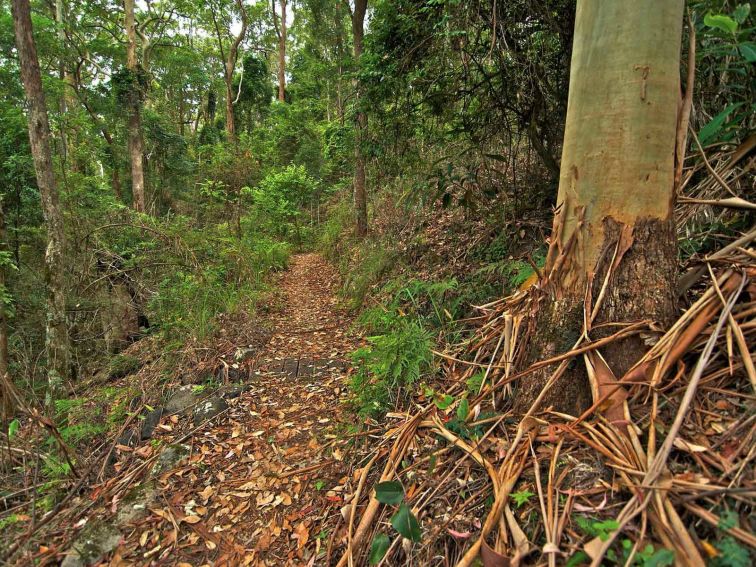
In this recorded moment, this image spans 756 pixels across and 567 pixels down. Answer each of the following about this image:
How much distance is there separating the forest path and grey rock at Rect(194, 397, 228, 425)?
0.32ft

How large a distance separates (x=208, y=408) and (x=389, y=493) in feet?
8.26

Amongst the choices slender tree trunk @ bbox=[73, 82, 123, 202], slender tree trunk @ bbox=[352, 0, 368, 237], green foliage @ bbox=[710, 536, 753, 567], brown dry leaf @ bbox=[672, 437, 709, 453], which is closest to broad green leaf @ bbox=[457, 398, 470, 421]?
brown dry leaf @ bbox=[672, 437, 709, 453]

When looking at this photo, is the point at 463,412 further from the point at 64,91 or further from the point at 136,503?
the point at 64,91

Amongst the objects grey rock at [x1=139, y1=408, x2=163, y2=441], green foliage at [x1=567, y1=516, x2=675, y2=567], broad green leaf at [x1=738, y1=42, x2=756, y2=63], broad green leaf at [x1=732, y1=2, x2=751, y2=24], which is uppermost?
broad green leaf at [x1=732, y1=2, x2=751, y2=24]

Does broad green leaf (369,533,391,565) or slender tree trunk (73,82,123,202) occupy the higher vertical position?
slender tree trunk (73,82,123,202)

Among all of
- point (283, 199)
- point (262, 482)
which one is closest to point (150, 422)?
point (262, 482)

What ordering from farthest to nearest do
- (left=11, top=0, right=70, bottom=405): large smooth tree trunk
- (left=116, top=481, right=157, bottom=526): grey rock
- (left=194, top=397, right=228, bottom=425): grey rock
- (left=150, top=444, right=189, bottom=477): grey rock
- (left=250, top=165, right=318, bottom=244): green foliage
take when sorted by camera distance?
1. (left=250, top=165, right=318, bottom=244): green foliage
2. (left=11, top=0, right=70, bottom=405): large smooth tree trunk
3. (left=194, top=397, right=228, bottom=425): grey rock
4. (left=150, top=444, right=189, bottom=477): grey rock
5. (left=116, top=481, right=157, bottom=526): grey rock

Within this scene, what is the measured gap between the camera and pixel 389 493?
1776mm

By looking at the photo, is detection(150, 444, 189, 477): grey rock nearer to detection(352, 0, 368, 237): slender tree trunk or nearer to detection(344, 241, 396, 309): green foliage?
detection(344, 241, 396, 309): green foliage

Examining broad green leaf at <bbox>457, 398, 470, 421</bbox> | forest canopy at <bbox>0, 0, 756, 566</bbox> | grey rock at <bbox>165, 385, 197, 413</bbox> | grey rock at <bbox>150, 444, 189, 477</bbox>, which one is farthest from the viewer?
grey rock at <bbox>165, 385, 197, 413</bbox>

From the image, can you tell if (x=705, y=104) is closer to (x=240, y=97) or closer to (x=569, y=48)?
(x=569, y=48)

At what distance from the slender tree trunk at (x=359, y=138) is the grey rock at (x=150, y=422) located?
13.9 ft

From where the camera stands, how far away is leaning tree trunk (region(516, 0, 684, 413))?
1492mm

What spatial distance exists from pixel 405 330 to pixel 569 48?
280 cm
